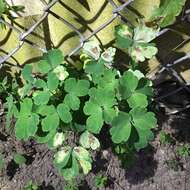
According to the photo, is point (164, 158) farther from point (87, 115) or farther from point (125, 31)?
point (125, 31)

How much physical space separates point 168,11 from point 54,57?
39 centimetres

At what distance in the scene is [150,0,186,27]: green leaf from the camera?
1474 millimetres

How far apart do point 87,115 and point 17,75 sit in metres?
0.36

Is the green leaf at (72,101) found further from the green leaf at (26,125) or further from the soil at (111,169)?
the soil at (111,169)

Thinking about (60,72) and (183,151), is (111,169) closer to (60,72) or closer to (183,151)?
(183,151)

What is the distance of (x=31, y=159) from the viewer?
199cm

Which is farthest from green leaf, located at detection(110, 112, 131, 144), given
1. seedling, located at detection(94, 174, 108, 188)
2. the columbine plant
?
seedling, located at detection(94, 174, 108, 188)

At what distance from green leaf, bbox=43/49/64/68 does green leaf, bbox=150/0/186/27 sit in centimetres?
32

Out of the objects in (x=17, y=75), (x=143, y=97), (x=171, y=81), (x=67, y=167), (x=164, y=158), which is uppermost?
(x=17, y=75)

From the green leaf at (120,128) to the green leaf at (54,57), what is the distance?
26cm

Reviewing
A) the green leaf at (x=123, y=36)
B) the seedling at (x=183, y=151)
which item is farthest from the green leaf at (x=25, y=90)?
the seedling at (x=183, y=151)

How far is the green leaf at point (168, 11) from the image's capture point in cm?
147

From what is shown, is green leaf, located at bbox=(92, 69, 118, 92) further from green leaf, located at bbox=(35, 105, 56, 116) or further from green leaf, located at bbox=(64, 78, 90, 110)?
green leaf, located at bbox=(35, 105, 56, 116)

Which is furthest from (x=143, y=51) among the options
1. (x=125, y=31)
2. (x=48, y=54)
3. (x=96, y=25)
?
(x=48, y=54)
